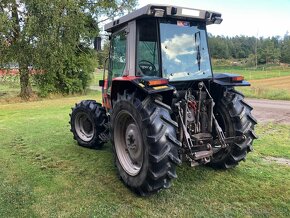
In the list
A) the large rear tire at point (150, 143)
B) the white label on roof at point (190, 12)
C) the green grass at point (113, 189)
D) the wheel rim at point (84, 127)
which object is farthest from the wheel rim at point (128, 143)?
the wheel rim at point (84, 127)

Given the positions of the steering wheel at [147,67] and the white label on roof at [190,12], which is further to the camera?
the steering wheel at [147,67]

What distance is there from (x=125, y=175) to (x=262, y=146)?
329cm

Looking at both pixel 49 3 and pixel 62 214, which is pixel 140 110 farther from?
pixel 49 3

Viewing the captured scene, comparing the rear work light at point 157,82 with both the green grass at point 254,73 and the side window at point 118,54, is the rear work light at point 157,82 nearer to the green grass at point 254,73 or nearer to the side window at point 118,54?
the side window at point 118,54

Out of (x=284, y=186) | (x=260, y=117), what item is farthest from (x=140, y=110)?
(x=260, y=117)

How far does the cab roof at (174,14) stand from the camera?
12.7 ft

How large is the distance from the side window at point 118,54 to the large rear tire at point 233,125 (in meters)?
1.62

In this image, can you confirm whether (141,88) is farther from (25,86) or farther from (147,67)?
(25,86)

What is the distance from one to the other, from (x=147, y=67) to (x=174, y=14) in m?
0.80

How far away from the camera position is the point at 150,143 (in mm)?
3604

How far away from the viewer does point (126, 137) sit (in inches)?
169

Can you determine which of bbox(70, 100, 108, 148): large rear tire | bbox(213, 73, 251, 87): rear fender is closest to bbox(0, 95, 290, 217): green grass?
bbox(70, 100, 108, 148): large rear tire

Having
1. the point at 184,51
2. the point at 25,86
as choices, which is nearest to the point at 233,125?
the point at 184,51

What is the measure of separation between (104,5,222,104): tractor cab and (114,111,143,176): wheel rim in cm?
60
